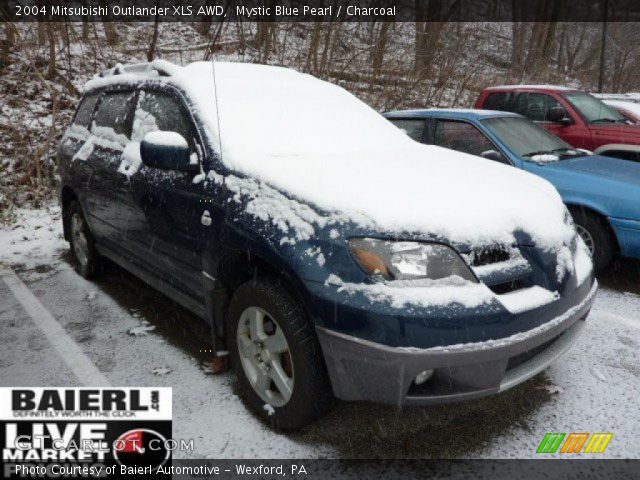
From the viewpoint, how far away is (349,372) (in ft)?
6.52

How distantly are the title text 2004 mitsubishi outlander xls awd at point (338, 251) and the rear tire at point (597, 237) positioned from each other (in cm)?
154

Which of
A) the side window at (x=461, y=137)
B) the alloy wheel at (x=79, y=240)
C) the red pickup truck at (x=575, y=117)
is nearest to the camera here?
the alloy wheel at (x=79, y=240)

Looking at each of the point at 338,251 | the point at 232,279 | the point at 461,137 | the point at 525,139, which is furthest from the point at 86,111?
the point at 525,139

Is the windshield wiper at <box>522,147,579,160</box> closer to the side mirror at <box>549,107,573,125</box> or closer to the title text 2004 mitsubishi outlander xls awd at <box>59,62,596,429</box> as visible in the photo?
the side mirror at <box>549,107,573,125</box>

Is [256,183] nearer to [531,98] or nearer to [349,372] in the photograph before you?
[349,372]

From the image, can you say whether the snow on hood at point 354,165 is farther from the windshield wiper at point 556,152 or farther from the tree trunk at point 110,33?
the tree trunk at point 110,33

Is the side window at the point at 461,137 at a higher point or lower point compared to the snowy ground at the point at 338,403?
higher

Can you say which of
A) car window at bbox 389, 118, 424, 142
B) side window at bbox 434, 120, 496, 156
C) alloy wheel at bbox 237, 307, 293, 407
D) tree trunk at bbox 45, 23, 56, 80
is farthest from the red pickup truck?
tree trunk at bbox 45, 23, 56, 80

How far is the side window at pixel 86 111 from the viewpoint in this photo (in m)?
4.26

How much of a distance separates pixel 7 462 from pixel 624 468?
9.28ft

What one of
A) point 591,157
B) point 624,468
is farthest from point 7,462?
point 591,157

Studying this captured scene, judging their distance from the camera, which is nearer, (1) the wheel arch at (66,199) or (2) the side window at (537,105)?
(1) the wheel arch at (66,199)

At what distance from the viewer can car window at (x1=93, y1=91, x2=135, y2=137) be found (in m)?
3.57

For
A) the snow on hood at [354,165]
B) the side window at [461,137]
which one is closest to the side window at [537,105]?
the side window at [461,137]
